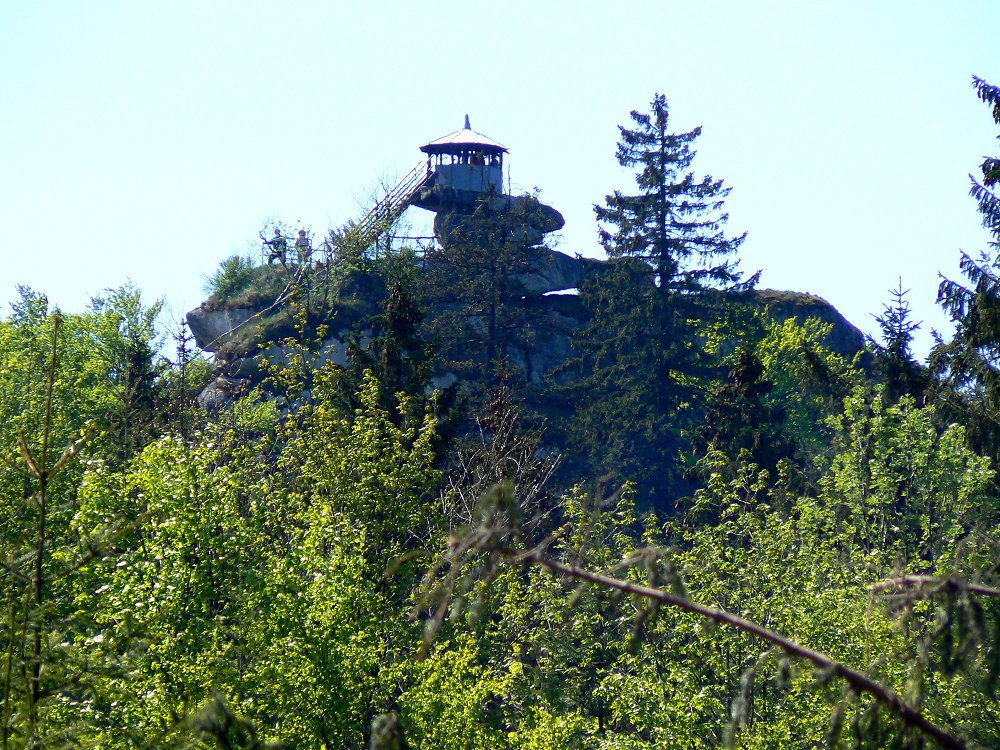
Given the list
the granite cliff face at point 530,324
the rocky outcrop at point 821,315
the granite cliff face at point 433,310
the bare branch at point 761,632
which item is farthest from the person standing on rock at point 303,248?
the bare branch at point 761,632

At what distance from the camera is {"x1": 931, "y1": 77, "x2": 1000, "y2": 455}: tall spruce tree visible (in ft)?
66.0

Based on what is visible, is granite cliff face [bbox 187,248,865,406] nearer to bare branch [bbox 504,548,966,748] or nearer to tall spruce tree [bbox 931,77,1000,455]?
tall spruce tree [bbox 931,77,1000,455]

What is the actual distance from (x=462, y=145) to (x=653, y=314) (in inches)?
600

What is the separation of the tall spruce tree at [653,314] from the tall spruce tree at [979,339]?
77.9 ft

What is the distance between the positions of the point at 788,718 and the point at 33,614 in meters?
13.6

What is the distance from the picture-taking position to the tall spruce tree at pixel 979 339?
66.0 ft

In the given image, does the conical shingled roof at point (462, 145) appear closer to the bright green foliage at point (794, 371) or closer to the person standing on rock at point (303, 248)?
the person standing on rock at point (303, 248)

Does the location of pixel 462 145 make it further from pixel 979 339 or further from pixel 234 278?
pixel 979 339

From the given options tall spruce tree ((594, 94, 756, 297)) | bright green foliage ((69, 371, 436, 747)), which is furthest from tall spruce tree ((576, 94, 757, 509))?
bright green foliage ((69, 371, 436, 747))

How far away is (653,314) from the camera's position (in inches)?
1980

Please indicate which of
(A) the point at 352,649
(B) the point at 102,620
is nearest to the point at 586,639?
(A) the point at 352,649

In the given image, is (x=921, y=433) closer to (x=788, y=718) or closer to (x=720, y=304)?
(x=788, y=718)

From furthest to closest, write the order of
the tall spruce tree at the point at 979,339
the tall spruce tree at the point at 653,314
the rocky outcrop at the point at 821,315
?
1. the rocky outcrop at the point at 821,315
2. the tall spruce tree at the point at 653,314
3. the tall spruce tree at the point at 979,339

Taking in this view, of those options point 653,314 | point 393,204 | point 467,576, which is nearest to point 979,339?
point 467,576
